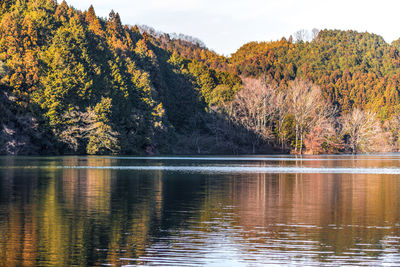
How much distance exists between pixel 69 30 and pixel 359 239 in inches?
3084

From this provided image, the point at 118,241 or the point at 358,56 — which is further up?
the point at 358,56

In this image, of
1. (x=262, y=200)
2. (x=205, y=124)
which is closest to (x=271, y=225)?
(x=262, y=200)

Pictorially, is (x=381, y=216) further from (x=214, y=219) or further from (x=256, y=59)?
(x=256, y=59)

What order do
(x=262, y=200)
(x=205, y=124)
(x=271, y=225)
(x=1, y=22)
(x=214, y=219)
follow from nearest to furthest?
(x=271, y=225) → (x=214, y=219) → (x=262, y=200) → (x=1, y=22) → (x=205, y=124)

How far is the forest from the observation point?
7988 cm

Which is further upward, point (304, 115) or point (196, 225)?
point (304, 115)

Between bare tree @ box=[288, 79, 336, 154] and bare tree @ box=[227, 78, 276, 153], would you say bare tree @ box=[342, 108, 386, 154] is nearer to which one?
bare tree @ box=[288, 79, 336, 154]

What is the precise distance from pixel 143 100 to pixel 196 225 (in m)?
80.5

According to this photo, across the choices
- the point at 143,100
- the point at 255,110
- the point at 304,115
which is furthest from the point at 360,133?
the point at 143,100

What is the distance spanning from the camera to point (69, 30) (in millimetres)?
89250

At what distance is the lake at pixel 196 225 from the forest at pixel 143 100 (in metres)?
48.4

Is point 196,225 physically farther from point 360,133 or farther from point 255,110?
point 360,133

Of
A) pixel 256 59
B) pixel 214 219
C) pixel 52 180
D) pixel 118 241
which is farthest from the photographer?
pixel 256 59

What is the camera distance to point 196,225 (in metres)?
18.8
